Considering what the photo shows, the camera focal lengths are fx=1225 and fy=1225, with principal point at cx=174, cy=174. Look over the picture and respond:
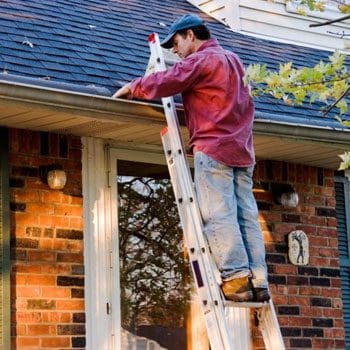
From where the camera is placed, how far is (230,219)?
6.89m

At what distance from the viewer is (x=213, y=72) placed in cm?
715

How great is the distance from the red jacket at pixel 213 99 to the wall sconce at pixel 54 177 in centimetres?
124

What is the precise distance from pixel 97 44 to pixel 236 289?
2.67 m

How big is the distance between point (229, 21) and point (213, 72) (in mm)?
4061

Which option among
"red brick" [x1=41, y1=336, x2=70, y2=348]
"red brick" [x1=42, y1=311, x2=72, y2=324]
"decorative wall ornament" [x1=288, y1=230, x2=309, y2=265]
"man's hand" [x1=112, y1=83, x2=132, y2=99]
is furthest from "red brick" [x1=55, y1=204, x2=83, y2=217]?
"decorative wall ornament" [x1=288, y1=230, x2=309, y2=265]

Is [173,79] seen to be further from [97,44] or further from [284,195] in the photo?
[284,195]

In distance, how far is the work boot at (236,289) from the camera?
679 cm

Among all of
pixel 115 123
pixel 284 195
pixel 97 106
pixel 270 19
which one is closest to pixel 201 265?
pixel 97 106

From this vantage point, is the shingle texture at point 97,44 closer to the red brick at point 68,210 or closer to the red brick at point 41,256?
the red brick at point 68,210

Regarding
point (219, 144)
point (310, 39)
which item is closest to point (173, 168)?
point (219, 144)

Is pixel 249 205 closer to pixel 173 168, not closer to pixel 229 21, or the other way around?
pixel 173 168

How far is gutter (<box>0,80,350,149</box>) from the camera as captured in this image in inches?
285

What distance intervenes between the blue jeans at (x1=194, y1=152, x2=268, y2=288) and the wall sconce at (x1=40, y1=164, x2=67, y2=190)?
1.48 m

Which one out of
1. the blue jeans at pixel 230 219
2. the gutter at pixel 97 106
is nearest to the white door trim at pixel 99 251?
the gutter at pixel 97 106
